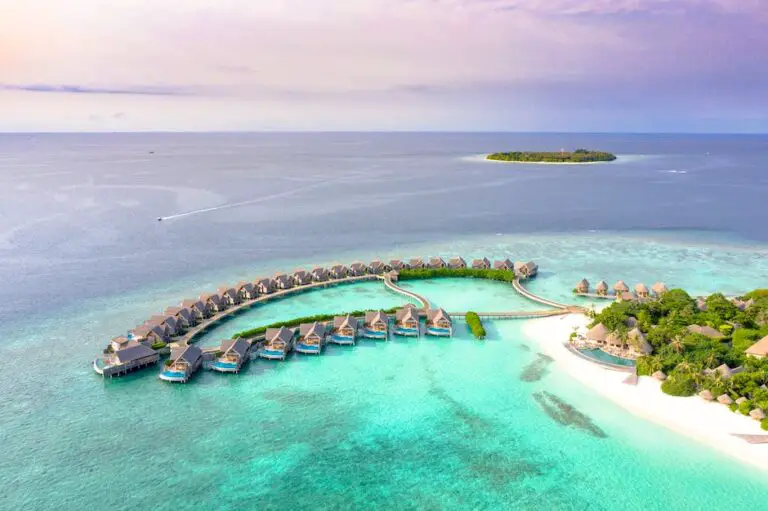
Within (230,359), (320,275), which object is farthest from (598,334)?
(320,275)

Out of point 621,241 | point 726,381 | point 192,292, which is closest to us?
point 726,381

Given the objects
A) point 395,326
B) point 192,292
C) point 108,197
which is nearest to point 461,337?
point 395,326

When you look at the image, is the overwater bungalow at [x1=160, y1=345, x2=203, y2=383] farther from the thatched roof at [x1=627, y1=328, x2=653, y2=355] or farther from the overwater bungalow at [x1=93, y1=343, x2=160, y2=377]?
the thatched roof at [x1=627, y1=328, x2=653, y2=355]

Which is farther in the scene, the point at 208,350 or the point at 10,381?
the point at 208,350

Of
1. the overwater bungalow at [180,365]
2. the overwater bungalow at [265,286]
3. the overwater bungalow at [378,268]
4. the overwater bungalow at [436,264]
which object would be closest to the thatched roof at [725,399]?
the overwater bungalow at [436,264]

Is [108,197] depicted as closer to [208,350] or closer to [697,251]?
[208,350]

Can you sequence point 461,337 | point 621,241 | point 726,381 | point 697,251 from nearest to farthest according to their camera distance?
point 726,381 < point 461,337 < point 697,251 < point 621,241

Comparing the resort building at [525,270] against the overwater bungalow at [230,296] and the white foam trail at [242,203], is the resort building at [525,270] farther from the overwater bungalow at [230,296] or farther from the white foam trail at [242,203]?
the white foam trail at [242,203]
